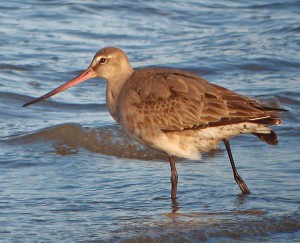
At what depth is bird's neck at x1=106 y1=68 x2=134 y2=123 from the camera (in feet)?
25.9

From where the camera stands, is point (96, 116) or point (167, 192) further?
point (96, 116)

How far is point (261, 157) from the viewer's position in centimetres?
891

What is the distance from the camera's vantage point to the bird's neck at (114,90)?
789cm

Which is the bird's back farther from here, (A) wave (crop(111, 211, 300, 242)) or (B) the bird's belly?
(A) wave (crop(111, 211, 300, 242))

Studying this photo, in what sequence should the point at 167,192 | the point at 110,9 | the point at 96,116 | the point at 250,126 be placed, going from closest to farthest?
the point at 250,126
the point at 167,192
the point at 96,116
the point at 110,9

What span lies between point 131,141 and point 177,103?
1.99m

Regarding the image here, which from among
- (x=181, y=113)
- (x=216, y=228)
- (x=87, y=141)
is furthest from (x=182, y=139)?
(x=87, y=141)

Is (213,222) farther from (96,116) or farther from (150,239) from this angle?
(96,116)

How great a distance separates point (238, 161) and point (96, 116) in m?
2.25

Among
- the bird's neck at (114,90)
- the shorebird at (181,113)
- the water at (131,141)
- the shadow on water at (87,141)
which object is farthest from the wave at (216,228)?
the shadow on water at (87,141)

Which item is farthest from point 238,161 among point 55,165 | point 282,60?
point 282,60

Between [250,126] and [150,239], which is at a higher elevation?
[250,126]

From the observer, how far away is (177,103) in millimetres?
7586

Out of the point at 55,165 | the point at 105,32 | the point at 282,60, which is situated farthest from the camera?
the point at 105,32
